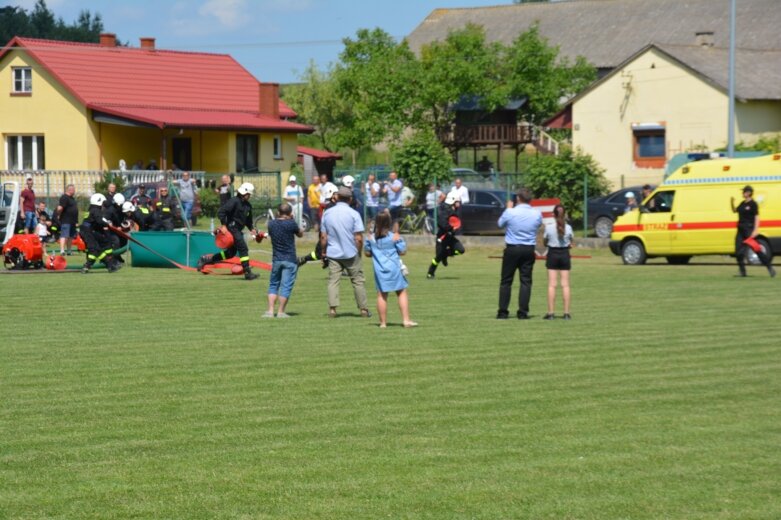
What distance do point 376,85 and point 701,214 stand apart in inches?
1414

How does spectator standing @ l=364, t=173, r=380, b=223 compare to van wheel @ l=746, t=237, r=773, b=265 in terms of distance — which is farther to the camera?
spectator standing @ l=364, t=173, r=380, b=223

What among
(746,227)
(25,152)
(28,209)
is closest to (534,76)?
(25,152)

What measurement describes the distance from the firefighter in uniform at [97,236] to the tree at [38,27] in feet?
223

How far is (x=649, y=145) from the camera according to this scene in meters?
50.7

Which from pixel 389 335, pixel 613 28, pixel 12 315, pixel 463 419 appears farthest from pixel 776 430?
pixel 613 28

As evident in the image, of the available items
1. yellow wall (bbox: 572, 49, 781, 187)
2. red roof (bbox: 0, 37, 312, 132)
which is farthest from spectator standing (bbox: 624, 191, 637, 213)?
red roof (bbox: 0, 37, 312, 132)

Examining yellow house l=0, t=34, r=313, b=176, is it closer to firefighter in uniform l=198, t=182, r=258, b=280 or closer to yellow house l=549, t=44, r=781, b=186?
yellow house l=549, t=44, r=781, b=186

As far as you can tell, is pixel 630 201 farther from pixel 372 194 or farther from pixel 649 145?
pixel 649 145

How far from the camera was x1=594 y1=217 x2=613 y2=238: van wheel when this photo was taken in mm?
40281

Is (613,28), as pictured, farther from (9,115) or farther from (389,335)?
→ (389,335)

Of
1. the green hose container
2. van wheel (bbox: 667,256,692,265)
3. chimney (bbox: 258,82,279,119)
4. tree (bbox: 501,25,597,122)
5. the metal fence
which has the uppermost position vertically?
tree (bbox: 501,25,597,122)

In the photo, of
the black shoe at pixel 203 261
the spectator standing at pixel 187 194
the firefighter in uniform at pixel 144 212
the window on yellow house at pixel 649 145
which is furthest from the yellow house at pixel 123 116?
the black shoe at pixel 203 261

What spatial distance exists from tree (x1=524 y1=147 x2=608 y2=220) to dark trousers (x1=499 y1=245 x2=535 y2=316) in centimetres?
2234

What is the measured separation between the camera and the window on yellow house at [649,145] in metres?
50.2
